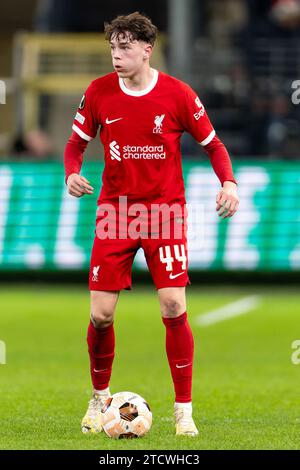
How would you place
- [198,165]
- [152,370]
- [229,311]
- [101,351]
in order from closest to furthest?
1. [101,351]
2. [152,370]
3. [229,311]
4. [198,165]

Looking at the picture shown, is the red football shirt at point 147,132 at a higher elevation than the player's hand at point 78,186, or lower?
higher

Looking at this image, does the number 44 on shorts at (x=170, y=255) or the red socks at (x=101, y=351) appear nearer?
the number 44 on shorts at (x=170, y=255)

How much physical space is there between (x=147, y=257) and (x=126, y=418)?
0.97 meters

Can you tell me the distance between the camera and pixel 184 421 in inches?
300

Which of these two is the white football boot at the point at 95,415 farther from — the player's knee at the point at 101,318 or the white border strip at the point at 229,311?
the white border strip at the point at 229,311

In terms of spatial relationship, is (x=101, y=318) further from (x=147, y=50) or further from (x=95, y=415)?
(x=147, y=50)

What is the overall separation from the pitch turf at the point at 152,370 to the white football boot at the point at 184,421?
0.07 meters

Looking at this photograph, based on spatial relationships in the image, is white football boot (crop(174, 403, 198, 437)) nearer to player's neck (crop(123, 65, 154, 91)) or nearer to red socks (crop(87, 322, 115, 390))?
red socks (crop(87, 322, 115, 390))

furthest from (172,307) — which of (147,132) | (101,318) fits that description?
(147,132)

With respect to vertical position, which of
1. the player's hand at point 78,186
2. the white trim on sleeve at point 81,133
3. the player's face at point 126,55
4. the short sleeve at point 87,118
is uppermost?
the player's face at point 126,55

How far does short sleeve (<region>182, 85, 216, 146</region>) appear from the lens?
25.2 feet

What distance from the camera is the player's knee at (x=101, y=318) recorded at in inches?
305

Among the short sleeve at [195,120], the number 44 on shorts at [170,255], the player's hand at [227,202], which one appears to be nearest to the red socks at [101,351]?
the number 44 on shorts at [170,255]

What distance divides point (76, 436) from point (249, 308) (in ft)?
28.5
